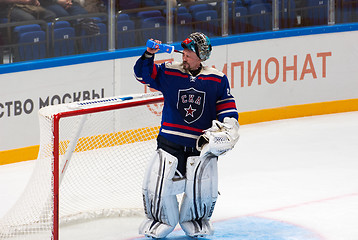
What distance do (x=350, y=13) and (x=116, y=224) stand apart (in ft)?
14.1

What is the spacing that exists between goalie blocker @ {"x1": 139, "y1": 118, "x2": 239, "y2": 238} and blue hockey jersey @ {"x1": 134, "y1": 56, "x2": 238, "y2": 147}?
10cm

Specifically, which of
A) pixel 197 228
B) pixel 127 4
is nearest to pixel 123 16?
pixel 127 4

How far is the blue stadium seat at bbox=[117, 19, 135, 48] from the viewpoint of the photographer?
7.18 meters

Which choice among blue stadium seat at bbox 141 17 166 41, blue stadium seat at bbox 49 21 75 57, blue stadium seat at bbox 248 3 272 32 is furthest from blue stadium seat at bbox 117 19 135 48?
blue stadium seat at bbox 248 3 272 32

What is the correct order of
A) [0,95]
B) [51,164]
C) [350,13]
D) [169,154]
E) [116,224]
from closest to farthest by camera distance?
[51,164]
[169,154]
[116,224]
[0,95]
[350,13]

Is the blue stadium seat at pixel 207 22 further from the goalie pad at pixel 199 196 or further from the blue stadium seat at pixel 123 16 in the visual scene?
the goalie pad at pixel 199 196

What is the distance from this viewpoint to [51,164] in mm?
4359

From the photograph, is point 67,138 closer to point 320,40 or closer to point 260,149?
point 260,149

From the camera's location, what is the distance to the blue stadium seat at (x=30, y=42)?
6.57 meters

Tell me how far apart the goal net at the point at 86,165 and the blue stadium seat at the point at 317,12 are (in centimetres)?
319

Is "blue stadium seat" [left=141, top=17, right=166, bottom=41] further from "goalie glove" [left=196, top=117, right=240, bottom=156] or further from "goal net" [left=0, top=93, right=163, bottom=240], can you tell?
"goalie glove" [left=196, top=117, right=240, bottom=156]

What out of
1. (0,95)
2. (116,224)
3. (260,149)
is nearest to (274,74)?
(260,149)

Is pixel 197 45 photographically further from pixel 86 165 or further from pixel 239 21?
pixel 239 21

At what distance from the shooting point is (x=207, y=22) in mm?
7734
